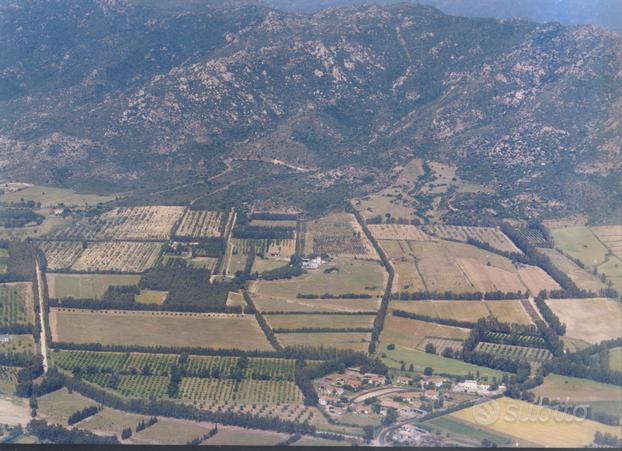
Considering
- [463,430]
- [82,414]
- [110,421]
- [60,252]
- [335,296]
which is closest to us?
[463,430]

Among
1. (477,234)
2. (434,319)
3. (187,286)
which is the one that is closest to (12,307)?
(187,286)

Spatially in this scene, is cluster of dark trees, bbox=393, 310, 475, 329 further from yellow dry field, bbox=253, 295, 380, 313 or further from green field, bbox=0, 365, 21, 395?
green field, bbox=0, 365, 21, 395

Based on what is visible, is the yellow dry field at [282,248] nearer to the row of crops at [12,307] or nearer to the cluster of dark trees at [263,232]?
the cluster of dark trees at [263,232]

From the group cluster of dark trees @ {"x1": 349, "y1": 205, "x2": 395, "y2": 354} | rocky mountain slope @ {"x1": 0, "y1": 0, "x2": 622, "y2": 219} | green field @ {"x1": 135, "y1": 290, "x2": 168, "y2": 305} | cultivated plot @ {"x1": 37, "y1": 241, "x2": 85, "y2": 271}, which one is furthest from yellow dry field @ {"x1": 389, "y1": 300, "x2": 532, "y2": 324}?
cultivated plot @ {"x1": 37, "y1": 241, "x2": 85, "y2": 271}

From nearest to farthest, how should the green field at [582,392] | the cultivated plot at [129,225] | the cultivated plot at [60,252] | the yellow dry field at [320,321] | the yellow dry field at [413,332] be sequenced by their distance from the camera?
the green field at [582,392]
the yellow dry field at [413,332]
the yellow dry field at [320,321]
the cultivated plot at [60,252]
the cultivated plot at [129,225]

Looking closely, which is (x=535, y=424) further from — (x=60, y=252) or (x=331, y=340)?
(x=60, y=252)

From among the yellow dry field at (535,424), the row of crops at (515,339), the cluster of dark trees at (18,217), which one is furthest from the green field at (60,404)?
the cluster of dark trees at (18,217)

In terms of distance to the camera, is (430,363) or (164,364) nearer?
(164,364)
